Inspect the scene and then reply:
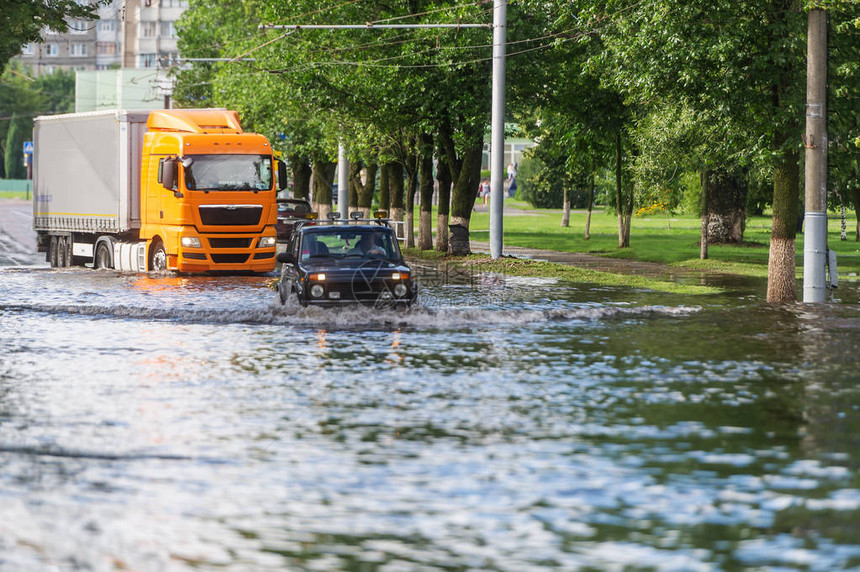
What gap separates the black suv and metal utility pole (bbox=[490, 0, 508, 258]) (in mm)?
13912

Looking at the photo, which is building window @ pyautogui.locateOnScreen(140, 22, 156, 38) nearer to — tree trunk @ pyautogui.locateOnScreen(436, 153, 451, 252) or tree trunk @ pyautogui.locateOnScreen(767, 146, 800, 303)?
tree trunk @ pyautogui.locateOnScreen(436, 153, 451, 252)

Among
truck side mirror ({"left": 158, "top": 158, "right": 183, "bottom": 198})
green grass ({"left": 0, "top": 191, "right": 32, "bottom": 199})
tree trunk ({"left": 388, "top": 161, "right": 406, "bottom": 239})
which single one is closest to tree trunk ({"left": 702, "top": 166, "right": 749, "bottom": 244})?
tree trunk ({"left": 388, "top": 161, "right": 406, "bottom": 239})

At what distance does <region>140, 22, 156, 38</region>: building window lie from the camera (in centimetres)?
16675

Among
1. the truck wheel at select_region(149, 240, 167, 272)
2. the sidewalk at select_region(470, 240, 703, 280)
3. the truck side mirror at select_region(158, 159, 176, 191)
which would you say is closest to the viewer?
the truck side mirror at select_region(158, 159, 176, 191)

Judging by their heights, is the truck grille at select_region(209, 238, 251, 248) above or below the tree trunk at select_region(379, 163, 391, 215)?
below

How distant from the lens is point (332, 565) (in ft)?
23.4

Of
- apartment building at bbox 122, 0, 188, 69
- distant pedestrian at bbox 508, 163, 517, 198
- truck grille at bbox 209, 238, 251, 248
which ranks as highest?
apartment building at bbox 122, 0, 188, 69

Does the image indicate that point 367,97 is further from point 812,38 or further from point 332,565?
point 332,565

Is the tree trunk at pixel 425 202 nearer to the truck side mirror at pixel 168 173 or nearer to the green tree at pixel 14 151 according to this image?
the truck side mirror at pixel 168 173

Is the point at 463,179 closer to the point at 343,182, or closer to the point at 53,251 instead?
the point at 343,182

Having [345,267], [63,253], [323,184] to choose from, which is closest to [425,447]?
[345,267]

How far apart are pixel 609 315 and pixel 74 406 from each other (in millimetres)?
12531

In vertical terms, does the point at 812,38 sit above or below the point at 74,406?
above

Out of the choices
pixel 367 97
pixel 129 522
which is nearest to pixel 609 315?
pixel 129 522
